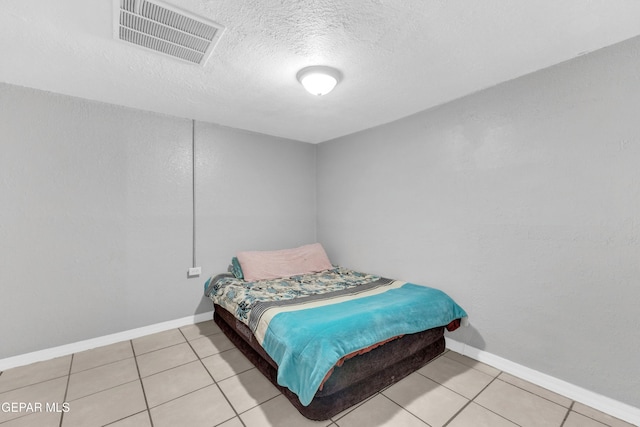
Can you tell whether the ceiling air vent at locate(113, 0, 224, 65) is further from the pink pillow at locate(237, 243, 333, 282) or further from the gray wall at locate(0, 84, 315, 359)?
the pink pillow at locate(237, 243, 333, 282)

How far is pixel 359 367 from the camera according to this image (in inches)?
70.3

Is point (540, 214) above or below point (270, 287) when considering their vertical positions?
above

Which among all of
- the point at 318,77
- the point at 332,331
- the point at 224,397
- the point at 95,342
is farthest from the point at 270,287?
the point at 318,77

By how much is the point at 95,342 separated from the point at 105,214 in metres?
1.19

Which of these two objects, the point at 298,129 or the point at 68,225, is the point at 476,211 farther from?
the point at 68,225

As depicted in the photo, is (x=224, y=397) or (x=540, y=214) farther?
(x=540, y=214)

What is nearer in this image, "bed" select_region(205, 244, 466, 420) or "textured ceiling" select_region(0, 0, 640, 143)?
"textured ceiling" select_region(0, 0, 640, 143)

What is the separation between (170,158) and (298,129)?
1.52 metres

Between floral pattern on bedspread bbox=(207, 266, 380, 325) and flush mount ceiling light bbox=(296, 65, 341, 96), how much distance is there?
1.77 metres

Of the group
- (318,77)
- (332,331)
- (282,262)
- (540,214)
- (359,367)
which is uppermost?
(318,77)

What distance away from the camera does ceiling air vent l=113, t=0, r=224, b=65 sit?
1.38 meters

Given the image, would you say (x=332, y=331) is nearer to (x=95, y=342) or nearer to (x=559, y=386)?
(x=559, y=386)

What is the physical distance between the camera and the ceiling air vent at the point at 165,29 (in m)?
1.38

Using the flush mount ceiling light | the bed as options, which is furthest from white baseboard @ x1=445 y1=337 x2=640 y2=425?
the flush mount ceiling light
